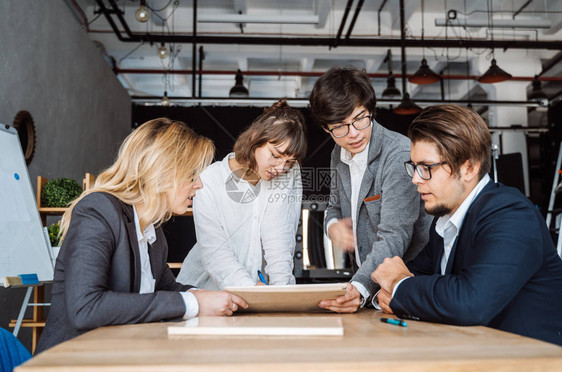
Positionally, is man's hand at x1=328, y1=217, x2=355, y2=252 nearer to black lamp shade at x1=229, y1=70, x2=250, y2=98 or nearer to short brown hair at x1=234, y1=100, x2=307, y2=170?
short brown hair at x1=234, y1=100, x2=307, y2=170

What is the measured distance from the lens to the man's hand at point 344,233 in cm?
213

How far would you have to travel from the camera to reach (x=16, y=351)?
1306mm

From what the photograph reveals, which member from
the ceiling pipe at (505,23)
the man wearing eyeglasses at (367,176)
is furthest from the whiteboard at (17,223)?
the ceiling pipe at (505,23)

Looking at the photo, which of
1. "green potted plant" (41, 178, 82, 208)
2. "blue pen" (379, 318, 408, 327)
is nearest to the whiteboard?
"green potted plant" (41, 178, 82, 208)

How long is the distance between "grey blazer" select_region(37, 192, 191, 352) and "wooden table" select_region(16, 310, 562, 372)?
0.20 m

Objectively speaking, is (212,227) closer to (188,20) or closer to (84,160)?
(84,160)

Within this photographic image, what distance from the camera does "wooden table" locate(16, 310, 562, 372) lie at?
2.41 feet

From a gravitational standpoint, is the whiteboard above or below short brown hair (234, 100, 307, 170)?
below

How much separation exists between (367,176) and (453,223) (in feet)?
1.78

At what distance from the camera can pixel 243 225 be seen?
2172 mm

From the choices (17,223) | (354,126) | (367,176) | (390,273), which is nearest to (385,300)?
(390,273)

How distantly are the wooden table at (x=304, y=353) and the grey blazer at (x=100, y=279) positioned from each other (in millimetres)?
196

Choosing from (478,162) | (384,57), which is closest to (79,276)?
(478,162)

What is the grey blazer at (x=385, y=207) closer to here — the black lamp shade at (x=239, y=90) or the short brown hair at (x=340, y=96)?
the short brown hair at (x=340, y=96)
